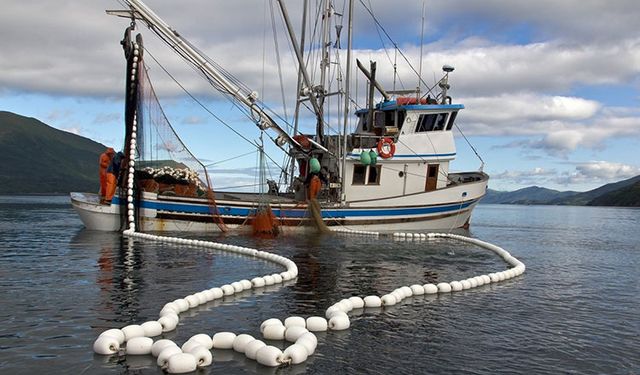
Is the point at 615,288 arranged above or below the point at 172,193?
below

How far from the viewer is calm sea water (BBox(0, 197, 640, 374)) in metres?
9.09

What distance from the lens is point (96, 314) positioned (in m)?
11.4

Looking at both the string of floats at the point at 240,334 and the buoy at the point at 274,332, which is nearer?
the string of floats at the point at 240,334

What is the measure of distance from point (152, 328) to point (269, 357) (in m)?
2.53

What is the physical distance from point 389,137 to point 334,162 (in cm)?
327

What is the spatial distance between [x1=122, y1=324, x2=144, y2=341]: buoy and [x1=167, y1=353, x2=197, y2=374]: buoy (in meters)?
1.58

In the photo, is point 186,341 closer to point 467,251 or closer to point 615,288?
point 615,288

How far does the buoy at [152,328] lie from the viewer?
32.6ft

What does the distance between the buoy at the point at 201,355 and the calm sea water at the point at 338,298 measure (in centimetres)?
→ 14

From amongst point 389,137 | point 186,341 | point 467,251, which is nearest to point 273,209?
point 389,137

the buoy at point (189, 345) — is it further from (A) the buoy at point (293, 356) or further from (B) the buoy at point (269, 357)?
(A) the buoy at point (293, 356)

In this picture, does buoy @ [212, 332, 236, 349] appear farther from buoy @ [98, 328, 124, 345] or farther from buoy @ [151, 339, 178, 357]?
buoy @ [98, 328, 124, 345]

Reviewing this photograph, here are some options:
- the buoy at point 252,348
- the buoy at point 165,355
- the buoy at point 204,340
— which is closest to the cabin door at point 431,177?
the buoy at point 204,340

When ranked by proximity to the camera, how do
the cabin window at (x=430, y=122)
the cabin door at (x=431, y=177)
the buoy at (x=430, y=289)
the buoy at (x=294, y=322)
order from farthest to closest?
the cabin door at (x=431, y=177), the cabin window at (x=430, y=122), the buoy at (x=430, y=289), the buoy at (x=294, y=322)
